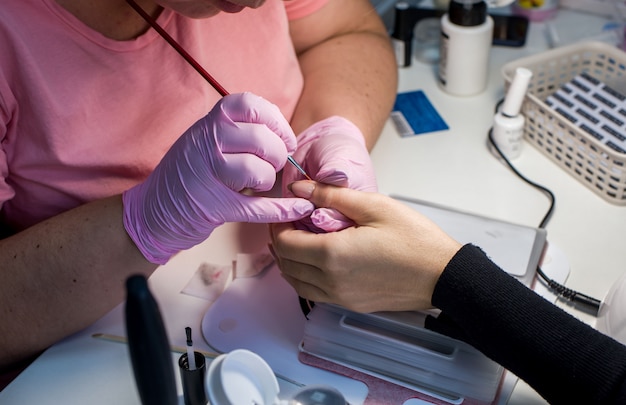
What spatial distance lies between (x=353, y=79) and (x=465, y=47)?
0.94 feet

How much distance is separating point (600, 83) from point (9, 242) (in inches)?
45.0

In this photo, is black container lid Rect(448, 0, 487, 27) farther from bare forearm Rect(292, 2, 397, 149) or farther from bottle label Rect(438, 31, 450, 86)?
bare forearm Rect(292, 2, 397, 149)

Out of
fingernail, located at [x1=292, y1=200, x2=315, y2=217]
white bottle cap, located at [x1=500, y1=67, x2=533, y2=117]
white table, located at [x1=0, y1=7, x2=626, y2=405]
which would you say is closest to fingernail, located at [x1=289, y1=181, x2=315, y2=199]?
fingernail, located at [x1=292, y1=200, x2=315, y2=217]

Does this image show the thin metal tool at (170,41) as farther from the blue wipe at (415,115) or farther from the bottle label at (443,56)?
the bottle label at (443,56)

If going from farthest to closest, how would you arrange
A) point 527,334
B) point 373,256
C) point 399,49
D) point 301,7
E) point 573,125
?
1. point 399,49
2. point 301,7
3. point 573,125
4. point 373,256
5. point 527,334

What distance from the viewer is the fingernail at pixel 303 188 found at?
39.2 inches

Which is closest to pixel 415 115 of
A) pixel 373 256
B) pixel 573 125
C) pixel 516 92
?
pixel 516 92

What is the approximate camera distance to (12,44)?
94cm

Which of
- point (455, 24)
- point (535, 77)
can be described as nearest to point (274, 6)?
point (455, 24)

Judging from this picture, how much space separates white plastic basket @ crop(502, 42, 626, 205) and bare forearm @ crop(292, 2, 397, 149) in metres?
0.27

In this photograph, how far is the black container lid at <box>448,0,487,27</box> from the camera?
56.9 inches

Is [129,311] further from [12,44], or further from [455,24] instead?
[455,24]

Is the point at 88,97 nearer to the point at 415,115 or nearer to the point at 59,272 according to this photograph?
the point at 59,272

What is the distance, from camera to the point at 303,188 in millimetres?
998
